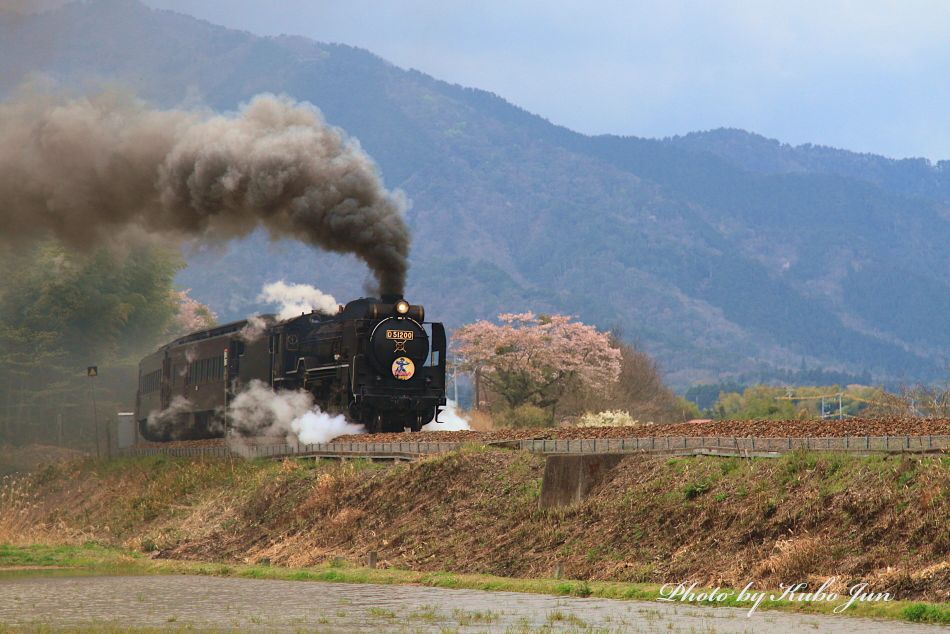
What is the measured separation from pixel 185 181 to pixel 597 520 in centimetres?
2197

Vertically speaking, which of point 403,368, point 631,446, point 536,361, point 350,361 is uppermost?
point 536,361

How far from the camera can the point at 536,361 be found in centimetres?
7900

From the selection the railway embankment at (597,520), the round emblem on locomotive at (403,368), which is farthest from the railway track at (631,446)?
the round emblem on locomotive at (403,368)

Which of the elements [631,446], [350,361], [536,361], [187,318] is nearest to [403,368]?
[350,361]

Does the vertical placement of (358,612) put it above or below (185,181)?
below

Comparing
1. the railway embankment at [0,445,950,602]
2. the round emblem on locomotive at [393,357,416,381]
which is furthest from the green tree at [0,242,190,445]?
the round emblem on locomotive at [393,357,416,381]

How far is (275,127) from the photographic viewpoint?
1704 inches

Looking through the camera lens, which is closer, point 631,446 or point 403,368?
point 631,446

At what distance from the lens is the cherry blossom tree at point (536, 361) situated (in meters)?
78.8

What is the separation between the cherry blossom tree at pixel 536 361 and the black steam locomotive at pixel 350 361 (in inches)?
1320

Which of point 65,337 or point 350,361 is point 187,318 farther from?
point 350,361

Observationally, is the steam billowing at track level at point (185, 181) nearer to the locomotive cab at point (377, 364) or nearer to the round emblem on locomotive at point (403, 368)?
the locomotive cab at point (377, 364)

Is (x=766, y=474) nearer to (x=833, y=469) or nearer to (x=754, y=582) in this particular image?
(x=833, y=469)

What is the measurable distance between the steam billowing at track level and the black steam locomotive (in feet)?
7.54
